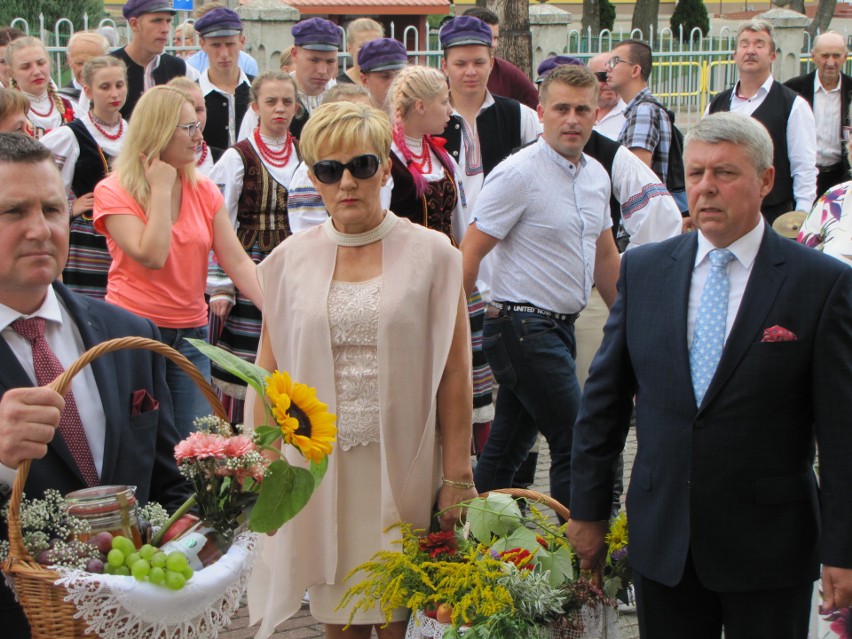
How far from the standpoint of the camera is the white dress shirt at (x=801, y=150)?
8586 mm

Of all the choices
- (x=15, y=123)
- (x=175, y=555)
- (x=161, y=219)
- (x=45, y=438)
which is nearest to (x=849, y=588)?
(x=175, y=555)

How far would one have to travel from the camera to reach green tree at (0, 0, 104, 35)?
878 inches

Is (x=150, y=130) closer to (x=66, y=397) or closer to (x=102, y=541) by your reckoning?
(x=66, y=397)

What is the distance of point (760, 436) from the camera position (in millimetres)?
3061

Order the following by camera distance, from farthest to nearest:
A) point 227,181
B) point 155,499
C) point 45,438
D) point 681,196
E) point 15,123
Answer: point 681,196
point 227,181
point 15,123
point 155,499
point 45,438

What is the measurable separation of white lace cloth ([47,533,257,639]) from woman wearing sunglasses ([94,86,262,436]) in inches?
109

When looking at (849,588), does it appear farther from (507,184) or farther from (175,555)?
(507,184)

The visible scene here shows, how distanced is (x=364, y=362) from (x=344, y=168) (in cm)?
64

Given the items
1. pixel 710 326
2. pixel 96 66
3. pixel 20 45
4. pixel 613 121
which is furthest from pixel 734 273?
pixel 20 45

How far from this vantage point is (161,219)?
5.12 meters

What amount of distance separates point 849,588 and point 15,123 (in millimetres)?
4521

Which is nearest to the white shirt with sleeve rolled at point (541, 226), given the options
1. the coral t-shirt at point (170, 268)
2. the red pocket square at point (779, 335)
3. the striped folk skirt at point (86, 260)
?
the coral t-shirt at point (170, 268)

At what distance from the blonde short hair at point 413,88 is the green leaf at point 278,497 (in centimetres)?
338

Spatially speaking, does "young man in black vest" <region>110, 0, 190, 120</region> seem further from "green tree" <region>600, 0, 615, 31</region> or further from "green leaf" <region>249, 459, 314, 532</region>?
"green tree" <region>600, 0, 615, 31</region>
